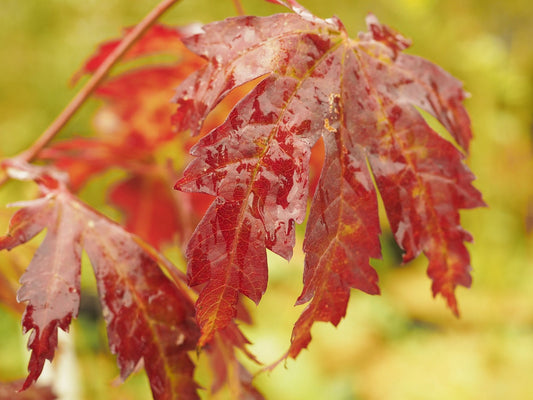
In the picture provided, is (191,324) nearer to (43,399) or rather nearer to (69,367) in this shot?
(43,399)

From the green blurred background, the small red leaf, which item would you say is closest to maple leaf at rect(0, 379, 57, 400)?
the small red leaf

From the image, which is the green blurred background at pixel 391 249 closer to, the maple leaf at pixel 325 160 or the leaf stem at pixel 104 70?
the leaf stem at pixel 104 70

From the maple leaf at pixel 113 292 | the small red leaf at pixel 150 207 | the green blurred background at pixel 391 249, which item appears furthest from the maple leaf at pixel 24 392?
the green blurred background at pixel 391 249

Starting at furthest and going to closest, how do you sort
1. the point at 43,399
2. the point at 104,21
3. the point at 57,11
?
the point at 57,11, the point at 104,21, the point at 43,399

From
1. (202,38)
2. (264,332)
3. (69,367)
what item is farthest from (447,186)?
(264,332)

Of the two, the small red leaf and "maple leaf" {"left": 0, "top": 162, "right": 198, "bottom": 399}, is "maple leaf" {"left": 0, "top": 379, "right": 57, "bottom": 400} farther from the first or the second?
the small red leaf

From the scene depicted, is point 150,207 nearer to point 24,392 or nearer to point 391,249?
point 24,392
